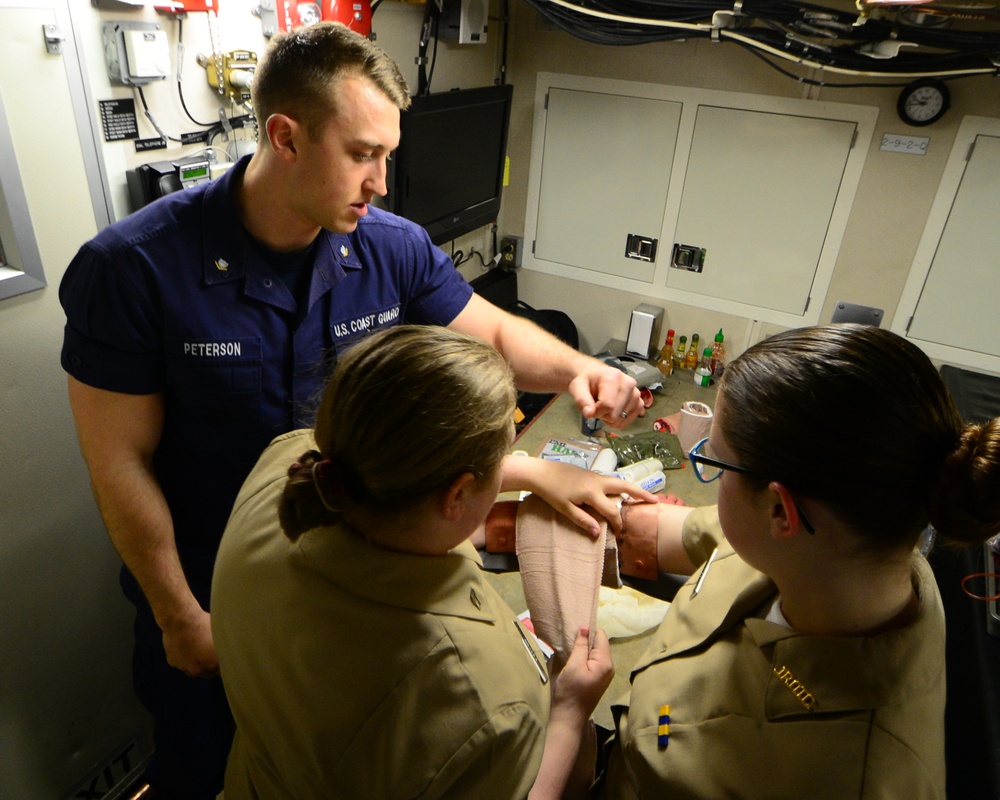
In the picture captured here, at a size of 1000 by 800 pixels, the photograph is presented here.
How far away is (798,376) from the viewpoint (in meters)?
0.81

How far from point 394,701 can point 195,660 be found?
29.7 inches

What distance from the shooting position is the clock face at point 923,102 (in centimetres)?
234

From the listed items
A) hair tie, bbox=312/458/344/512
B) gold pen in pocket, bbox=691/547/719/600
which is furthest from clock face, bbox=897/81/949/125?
hair tie, bbox=312/458/344/512

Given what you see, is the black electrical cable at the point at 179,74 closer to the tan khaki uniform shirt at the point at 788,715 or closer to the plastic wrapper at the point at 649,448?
the plastic wrapper at the point at 649,448

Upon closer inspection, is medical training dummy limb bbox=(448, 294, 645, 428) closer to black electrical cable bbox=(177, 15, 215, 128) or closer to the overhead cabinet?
black electrical cable bbox=(177, 15, 215, 128)

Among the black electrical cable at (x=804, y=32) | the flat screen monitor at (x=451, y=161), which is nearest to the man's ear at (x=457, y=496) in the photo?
the flat screen monitor at (x=451, y=161)

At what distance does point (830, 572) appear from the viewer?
848mm

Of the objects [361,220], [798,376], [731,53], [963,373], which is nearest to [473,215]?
[731,53]

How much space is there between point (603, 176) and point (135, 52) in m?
2.02

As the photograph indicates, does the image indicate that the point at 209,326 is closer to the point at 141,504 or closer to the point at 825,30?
the point at 141,504

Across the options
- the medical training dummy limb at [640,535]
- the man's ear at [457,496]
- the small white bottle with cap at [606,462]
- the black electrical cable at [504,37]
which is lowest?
the small white bottle with cap at [606,462]

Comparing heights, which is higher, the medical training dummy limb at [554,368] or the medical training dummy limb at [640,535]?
the medical training dummy limb at [554,368]

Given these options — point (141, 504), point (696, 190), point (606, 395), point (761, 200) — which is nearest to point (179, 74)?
point (141, 504)

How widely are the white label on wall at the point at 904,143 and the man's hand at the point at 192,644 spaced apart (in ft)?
8.95
